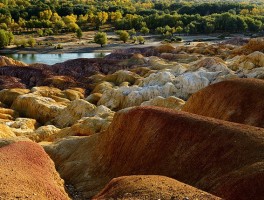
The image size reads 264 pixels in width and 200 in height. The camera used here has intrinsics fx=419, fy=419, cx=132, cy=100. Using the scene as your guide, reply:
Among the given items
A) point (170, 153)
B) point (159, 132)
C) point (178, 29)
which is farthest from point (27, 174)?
Answer: point (178, 29)

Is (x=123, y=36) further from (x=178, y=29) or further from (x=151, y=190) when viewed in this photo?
(x=151, y=190)

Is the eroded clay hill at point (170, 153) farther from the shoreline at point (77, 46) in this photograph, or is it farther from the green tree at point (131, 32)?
the green tree at point (131, 32)

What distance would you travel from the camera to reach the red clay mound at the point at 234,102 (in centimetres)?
4144

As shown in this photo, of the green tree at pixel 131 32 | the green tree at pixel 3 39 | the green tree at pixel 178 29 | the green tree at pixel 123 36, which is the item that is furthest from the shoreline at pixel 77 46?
the green tree at pixel 131 32

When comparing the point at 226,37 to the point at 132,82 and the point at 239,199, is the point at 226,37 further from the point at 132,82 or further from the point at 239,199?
the point at 239,199

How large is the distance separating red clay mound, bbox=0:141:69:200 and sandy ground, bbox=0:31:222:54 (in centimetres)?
11628

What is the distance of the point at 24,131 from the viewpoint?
182 ft

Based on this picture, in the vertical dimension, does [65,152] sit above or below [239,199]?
below

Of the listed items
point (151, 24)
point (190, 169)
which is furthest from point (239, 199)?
point (151, 24)

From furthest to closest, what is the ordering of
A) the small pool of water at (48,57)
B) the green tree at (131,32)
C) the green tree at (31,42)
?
the green tree at (131,32), the green tree at (31,42), the small pool of water at (48,57)

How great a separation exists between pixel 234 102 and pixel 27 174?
23564mm

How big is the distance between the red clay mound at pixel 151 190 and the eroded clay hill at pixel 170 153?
2.12 metres

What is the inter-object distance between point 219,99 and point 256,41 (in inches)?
2114

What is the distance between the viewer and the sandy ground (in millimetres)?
151750
